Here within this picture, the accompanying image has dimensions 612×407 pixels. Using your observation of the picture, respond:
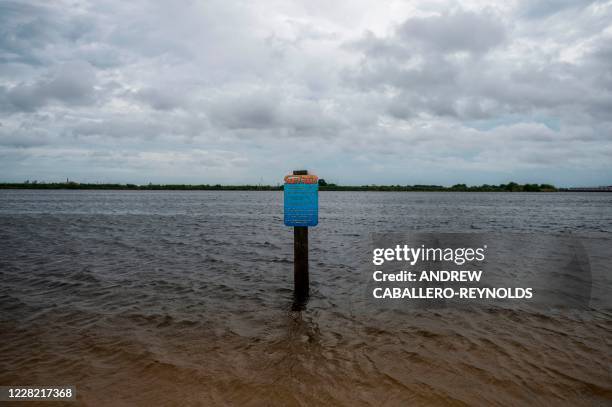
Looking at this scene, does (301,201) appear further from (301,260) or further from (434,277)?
(434,277)

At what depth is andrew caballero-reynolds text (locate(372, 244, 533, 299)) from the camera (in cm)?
931

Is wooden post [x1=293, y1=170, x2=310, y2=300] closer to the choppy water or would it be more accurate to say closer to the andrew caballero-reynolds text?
the choppy water

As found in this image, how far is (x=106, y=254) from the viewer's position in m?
14.8

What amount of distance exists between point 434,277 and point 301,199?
6.16 m

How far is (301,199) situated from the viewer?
8203mm

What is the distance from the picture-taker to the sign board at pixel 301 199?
8086 millimetres

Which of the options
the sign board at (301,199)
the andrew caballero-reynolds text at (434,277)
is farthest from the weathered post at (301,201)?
the andrew caballero-reynolds text at (434,277)

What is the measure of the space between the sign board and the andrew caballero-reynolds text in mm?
2841

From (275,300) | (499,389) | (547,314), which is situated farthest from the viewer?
(275,300)

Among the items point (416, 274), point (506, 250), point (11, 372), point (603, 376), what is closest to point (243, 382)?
point (11, 372)

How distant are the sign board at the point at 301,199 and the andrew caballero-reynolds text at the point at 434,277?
112 inches

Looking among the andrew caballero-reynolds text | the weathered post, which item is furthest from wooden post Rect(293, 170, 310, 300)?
the andrew caballero-reynolds text

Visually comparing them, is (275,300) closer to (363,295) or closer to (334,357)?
(363,295)

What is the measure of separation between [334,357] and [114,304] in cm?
548
